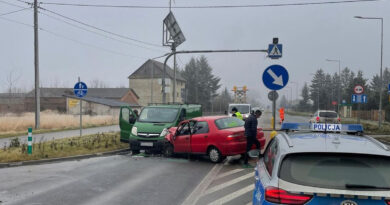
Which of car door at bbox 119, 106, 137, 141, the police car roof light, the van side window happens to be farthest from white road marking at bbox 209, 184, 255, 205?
car door at bbox 119, 106, 137, 141

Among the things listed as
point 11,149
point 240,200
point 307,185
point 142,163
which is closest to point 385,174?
point 307,185

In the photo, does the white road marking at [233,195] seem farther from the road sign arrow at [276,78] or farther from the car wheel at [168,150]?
the car wheel at [168,150]

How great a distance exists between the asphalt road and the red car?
1.45 ft

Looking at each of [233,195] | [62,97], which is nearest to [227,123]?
[233,195]

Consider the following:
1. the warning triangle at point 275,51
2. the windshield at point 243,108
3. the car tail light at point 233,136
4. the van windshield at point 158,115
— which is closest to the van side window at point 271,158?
the car tail light at point 233,136

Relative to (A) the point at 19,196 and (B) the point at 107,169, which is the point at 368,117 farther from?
(A) the point at 19,196

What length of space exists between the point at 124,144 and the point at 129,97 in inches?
2560

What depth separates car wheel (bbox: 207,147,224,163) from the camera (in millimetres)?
12062

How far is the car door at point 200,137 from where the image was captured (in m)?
12.4

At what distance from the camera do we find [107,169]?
11297 mm

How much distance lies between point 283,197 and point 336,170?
55 centimetres

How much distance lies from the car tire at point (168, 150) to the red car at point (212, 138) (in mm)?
81

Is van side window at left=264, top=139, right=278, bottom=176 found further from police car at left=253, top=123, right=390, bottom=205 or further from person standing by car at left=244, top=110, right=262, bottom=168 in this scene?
person standing by car at left=244, top=110, right=262, bottom=168

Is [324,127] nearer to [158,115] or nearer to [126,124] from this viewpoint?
[158,115]
